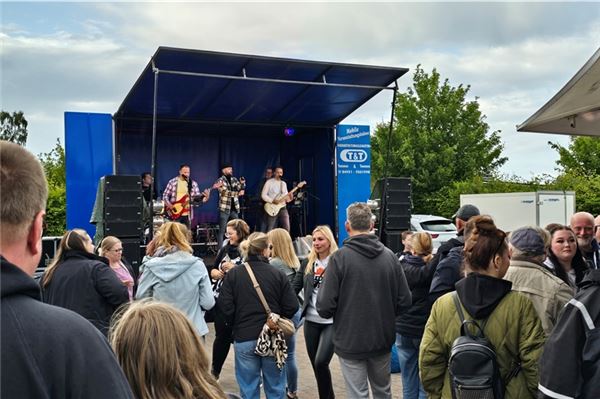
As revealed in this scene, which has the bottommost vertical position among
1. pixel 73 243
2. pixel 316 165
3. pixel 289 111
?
pixel 73 243

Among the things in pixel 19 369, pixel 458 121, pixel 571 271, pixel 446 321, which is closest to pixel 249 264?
pixel 446 321

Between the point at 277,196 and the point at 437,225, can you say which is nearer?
the point at 277,196

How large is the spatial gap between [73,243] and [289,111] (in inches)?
305

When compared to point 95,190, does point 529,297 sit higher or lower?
lower

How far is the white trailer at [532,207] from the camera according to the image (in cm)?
1656

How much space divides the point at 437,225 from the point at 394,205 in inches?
258

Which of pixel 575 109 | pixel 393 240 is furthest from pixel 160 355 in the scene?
pixel 393 240

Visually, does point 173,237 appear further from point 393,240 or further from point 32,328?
point 393,240

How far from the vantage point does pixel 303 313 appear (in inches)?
193

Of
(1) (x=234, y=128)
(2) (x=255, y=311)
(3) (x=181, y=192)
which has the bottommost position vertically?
(2) (x=255, y=311)

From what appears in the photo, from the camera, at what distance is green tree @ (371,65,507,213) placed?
2733 cm

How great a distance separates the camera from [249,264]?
446 centimetres

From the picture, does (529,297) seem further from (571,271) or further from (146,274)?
Result: (146,274)

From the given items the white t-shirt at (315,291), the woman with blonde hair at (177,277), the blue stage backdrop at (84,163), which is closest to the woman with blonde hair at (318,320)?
the white t-shirt at (315,291)
